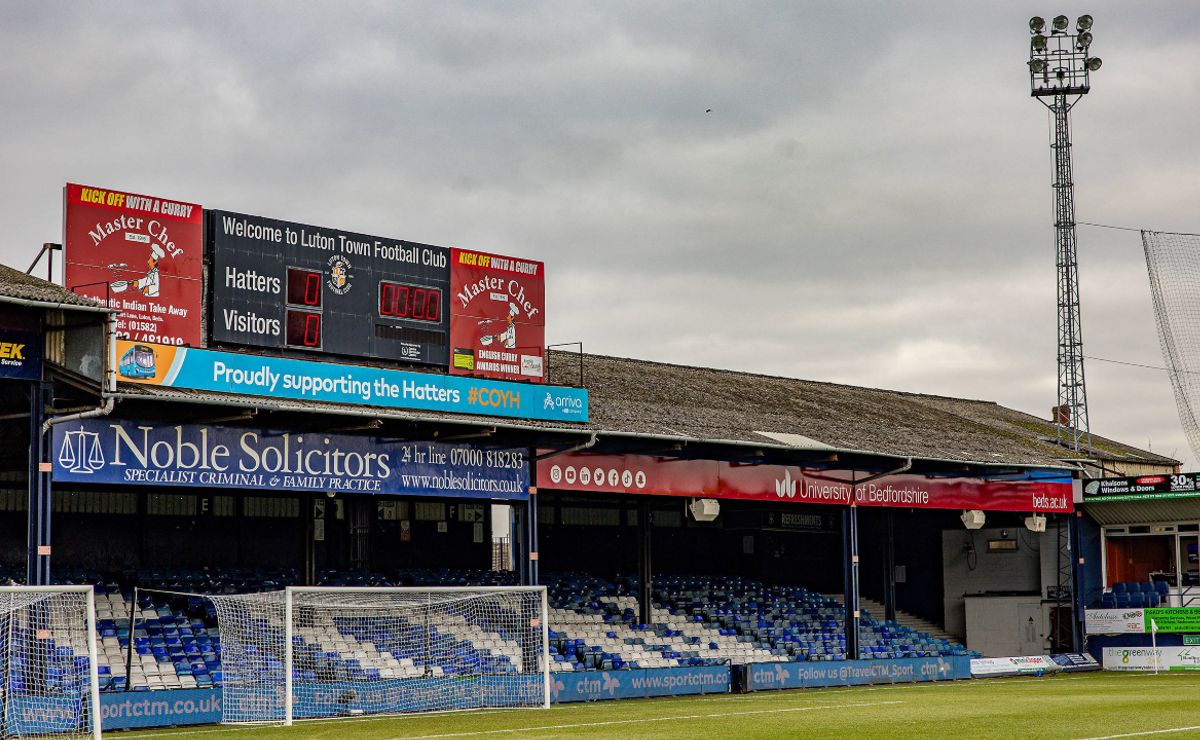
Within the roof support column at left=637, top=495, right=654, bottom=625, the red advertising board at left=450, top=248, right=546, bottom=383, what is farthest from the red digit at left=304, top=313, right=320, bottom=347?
the roof support column at left=637, top=495, right=654, bottom=625

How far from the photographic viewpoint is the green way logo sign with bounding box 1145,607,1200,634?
49.2 m

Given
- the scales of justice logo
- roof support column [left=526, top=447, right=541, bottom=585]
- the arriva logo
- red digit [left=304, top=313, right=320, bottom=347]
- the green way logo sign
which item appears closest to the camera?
the scales of justice logo

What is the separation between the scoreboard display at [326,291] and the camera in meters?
30.5

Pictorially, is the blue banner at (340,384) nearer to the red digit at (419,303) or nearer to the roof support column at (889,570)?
the red digit at (419,303)

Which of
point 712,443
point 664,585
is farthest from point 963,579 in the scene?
point 712,443

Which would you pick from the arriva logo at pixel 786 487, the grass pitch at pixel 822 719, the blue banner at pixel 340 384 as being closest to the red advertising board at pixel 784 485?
the arriva logo at pixel 786 487

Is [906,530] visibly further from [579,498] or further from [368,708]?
[368,708]

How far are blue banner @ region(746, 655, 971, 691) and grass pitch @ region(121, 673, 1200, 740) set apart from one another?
1.83 m

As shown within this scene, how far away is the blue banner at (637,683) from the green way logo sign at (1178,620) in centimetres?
1933

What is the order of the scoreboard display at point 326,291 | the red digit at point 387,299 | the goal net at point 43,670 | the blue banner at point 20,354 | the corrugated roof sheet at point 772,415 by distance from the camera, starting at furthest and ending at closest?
the corrugated roof sheet at point 772,415 < the red digit at point 387,299 < the scoreboard display at point 326,291 < the blue banner at point 20,354 < the goal net at point 43,670

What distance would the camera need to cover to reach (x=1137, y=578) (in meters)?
53.8

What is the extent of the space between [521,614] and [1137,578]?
1128 inches

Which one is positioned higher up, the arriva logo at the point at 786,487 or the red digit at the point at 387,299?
the red digit at the point at 387,299

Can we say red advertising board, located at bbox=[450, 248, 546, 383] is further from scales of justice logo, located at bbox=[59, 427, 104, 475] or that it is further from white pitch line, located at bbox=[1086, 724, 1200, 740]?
white pitch line, located at bbox=[1086, 724, 1200, 740]
